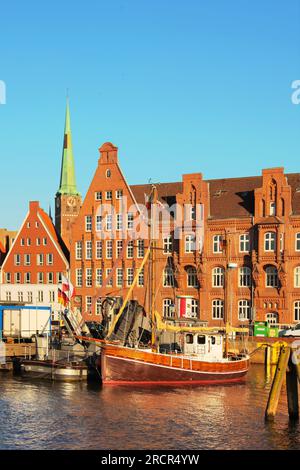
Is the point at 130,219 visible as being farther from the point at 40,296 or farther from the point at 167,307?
the point at 40,296

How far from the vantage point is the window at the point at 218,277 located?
265 feet

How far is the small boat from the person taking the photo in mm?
55500

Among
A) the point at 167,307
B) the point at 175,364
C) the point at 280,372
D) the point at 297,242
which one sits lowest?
the point at 175,364

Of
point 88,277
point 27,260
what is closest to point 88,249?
point 88,277

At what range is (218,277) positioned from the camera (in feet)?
266

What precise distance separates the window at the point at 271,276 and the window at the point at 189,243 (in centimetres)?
936

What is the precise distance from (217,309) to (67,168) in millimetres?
81535

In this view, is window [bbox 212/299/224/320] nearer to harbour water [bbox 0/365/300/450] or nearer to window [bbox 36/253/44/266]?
harbour water [bbox 0/365/300/450]

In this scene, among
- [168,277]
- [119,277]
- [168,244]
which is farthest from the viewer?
[119,277]

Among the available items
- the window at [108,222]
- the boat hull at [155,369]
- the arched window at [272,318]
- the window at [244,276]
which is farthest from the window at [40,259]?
the boat hull at [155,369]

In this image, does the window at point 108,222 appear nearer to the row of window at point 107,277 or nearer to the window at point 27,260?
the row of window at point 107,277

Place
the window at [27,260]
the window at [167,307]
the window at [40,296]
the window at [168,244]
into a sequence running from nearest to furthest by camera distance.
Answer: the window at [167,307] < the window at [168,244] < the window at [40,296] < the window at [27,260]
